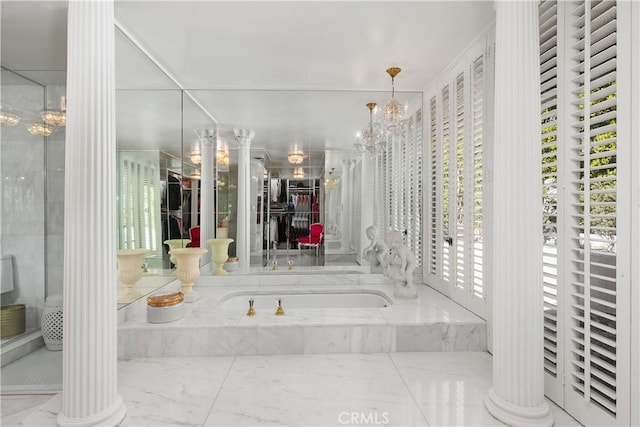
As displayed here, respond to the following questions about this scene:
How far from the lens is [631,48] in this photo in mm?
1334

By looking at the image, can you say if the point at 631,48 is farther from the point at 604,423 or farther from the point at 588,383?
the point at 604,423

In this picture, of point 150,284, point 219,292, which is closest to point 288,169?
point 219,292

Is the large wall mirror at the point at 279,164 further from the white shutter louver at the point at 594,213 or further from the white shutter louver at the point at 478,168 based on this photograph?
the white shutter louver at the point at 594,213

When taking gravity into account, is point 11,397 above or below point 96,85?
below

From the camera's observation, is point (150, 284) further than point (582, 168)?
Yes

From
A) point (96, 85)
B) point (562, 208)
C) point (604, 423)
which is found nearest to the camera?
point (604, 423)

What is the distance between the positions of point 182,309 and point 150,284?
0.60m

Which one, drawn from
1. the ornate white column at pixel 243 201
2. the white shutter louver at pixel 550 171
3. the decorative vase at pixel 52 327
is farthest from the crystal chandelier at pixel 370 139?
the decorative vase at pixel 52 327

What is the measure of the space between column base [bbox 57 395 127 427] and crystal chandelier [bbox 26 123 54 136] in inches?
105

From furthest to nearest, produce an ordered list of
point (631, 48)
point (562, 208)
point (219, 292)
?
point (219, 292) < point (562, 208) < point (631, 48)

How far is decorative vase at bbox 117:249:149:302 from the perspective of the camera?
8.34ft

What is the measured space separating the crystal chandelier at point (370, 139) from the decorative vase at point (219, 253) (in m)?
1.86

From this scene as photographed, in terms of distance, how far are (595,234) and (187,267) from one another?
2.90 m

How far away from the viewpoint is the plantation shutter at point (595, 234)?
1.40 meters
